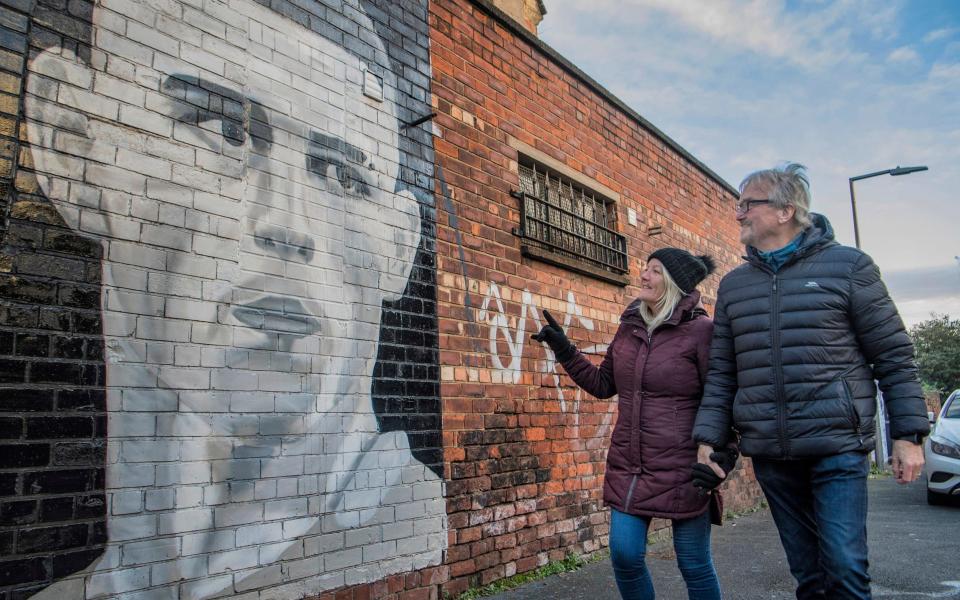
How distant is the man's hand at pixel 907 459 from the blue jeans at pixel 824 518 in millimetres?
102

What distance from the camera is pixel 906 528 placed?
251 inches

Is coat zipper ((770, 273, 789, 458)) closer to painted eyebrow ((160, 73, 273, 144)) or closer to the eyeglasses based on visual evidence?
the eyeglasses

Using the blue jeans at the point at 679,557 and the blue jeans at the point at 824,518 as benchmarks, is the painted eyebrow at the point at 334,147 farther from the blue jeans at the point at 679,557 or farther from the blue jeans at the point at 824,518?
the blue jeans at the point at 824,518

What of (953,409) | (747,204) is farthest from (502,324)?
(953,409)

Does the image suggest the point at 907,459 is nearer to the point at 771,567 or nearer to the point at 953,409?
the point at 771,567

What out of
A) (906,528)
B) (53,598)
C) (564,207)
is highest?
(564,207)

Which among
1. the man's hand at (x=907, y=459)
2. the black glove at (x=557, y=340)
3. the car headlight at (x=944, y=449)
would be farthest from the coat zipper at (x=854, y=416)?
the car headlight at (x=944, y=449)

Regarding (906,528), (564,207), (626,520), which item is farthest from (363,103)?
(906,528)

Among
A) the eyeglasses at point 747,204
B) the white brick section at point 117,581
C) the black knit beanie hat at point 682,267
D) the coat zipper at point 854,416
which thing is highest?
the eyeglasses at point 747,204

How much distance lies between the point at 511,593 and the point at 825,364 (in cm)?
251

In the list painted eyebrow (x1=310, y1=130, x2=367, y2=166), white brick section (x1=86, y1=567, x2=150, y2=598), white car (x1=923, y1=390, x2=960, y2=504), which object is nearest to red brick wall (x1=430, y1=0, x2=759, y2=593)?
painted eyebrow (x1=310, y1=130, x2=367, y2=166)

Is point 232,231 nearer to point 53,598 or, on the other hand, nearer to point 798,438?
point 53,598

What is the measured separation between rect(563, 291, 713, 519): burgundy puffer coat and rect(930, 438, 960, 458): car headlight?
638 cm

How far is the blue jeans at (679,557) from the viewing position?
2.73 m
